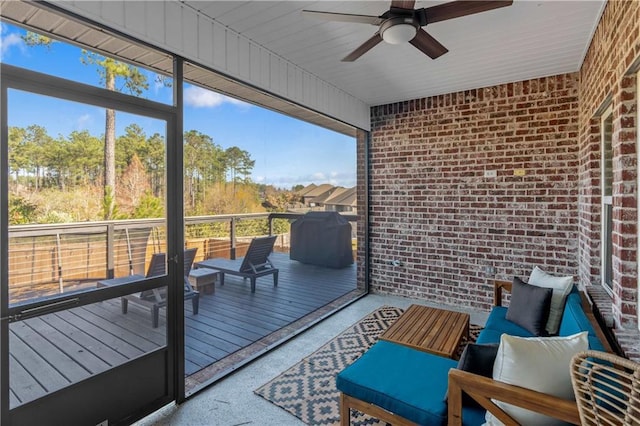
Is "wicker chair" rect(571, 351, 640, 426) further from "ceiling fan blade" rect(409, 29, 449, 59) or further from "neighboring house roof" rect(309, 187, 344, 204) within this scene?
"neighboring house roof" rect(309, 187, 344, 204)

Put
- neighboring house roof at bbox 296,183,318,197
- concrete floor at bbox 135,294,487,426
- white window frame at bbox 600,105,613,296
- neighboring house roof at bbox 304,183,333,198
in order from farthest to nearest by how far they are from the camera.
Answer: neighboring house roof at bbox 304,183,333,198 → neighboring house roof at bbox 296,183,318,197 → white window frame at bbox 600,105,613,296 → concrete floor at bbox 135,294,487,426

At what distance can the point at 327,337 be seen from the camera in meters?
3.48

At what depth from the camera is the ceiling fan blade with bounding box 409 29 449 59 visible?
2.29 metres

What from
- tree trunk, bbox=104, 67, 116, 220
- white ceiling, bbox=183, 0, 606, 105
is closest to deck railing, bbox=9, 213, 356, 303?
tree trunk, bbox=104, 67, 116, 220

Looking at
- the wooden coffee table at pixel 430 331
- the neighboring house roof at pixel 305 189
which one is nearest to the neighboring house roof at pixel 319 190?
the neighboring house roof at pixel 305 189

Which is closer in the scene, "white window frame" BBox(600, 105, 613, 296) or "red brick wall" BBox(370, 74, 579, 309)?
"white window frame" BBox(600, 105, 613, 296)

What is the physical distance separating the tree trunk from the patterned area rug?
172cm

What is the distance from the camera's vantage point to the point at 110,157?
2.08 metres

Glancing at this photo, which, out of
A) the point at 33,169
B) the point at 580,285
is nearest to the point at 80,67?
the point at 33,169

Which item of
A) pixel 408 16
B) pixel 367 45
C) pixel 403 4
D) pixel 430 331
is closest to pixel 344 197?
pixel 430 331

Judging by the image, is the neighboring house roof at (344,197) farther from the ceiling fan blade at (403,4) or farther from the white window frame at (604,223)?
the ceiling fan blade at (403,4)

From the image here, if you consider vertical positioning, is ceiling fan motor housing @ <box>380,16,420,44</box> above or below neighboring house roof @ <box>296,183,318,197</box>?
above

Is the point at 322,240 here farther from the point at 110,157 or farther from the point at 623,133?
the point at 623,133

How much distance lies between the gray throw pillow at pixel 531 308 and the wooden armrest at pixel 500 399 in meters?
1.42
